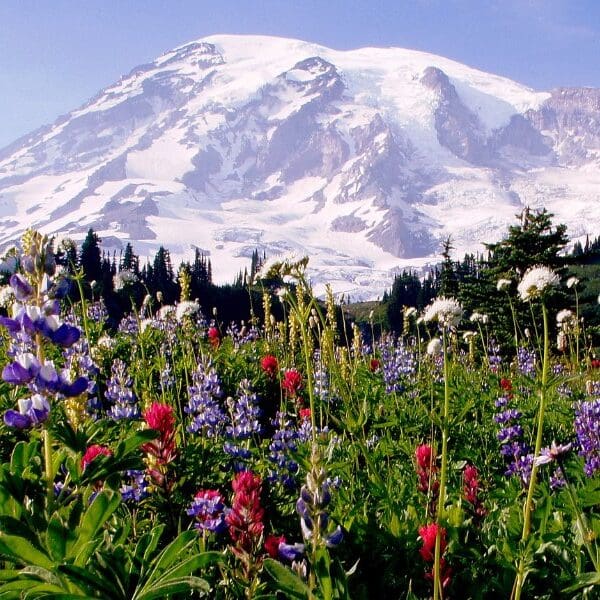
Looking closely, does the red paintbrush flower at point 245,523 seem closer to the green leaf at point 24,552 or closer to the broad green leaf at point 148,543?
the broad green leaf at point 148,543

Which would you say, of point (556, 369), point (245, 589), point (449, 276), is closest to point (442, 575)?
point (245, 589)

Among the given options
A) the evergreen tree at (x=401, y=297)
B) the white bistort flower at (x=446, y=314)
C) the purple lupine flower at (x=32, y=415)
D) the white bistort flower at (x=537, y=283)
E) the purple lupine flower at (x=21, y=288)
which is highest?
the purple lupine flower at (x=21, y=288)

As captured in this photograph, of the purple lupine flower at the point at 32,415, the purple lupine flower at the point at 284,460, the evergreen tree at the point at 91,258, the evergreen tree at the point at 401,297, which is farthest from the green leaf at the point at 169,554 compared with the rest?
the evergreen tree at the point at 401,297

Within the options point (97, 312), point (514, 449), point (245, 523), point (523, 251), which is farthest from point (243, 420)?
point (523, 251)

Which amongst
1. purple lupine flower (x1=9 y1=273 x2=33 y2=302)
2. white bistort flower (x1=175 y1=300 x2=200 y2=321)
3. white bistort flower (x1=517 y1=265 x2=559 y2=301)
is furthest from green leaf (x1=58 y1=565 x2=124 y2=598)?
white bistort flower (x1=175 y1=300 x2=200 y2=321)

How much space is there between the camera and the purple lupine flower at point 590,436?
150 inches

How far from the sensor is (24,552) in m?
1.63

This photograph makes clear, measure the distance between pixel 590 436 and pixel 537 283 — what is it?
6.16 ft

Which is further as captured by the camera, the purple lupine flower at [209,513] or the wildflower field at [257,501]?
the purple lupine flower at [209,513]

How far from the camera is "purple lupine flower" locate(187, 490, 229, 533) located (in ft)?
8.86

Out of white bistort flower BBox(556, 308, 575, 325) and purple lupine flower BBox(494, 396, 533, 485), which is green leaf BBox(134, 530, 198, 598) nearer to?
purple lupine flower BBox(494, 396, 533, 485)

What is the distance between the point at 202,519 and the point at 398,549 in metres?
0.88

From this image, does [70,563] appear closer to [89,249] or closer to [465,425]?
[465,425]

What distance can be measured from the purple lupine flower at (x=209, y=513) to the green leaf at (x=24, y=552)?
1.11 metres
